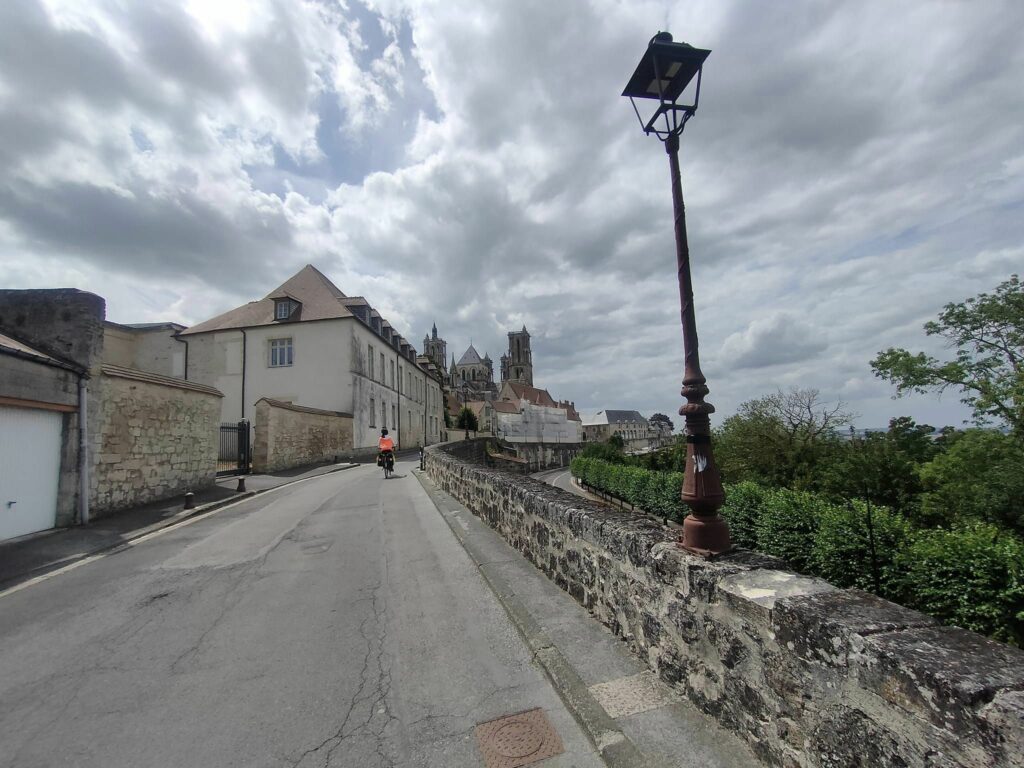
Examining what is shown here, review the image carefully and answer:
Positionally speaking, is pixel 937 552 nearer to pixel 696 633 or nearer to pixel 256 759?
pixel 696 633

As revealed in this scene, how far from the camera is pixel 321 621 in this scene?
15.4 ft

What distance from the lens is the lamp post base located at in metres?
3.26

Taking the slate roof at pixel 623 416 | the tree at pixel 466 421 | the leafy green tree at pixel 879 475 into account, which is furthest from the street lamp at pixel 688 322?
the slate roof at pixel 623 416

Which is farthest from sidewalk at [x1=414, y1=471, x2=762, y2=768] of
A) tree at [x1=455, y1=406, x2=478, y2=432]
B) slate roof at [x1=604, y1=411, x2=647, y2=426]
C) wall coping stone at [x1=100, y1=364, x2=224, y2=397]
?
slate roof at [x1=604, y1=411, x2=647, y2=426]

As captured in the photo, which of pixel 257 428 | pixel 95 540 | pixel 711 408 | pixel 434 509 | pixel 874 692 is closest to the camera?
pixel 874 692

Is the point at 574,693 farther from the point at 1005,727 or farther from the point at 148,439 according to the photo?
the point at 148,439

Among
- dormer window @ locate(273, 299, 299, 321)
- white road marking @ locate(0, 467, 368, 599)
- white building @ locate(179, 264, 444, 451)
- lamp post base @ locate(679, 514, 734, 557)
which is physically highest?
dormer window @ locate(273, 299, 299, 321)

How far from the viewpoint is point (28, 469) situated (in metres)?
8.16

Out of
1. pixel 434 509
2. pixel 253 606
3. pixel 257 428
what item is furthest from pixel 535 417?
pixel 253 606

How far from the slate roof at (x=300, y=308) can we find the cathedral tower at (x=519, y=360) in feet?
252

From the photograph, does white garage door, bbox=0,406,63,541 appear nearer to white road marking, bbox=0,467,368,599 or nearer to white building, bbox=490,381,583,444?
white road marking, bbox=0,467,368,599

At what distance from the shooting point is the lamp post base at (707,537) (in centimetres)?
326

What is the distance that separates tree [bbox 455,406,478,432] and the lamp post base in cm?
6204

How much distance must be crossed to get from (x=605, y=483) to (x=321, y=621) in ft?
80.5
